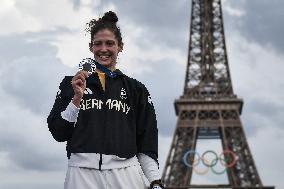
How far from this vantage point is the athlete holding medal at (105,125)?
410 centimetres

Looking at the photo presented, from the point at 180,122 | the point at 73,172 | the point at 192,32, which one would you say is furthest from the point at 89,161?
the point at 192,32

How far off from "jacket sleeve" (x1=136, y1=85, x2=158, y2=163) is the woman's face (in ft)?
1.07

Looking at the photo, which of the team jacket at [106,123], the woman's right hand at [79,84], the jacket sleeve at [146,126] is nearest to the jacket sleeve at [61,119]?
the team jacket at [106,123]

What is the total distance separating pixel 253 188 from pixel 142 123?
4826cm

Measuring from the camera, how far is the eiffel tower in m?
51.7

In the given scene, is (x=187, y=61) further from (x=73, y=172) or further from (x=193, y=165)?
(x=73, y=172)

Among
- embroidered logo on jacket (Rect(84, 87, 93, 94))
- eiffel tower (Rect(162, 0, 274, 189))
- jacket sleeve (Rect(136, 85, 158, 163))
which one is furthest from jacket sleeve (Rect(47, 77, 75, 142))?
eiffel tower (Rect(162, 0, 274, 189))

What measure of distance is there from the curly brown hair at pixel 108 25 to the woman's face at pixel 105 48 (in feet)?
0.12

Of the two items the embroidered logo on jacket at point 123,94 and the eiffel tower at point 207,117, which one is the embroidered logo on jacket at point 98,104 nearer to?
the embroidered logo on jacket at point 123,94

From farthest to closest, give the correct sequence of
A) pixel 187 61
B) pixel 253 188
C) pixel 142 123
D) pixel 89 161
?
pixel 187 61 < pixel 253 188 < pixel 142 123 < pixel 89 161

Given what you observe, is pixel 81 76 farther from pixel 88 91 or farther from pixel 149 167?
pixel 149 167

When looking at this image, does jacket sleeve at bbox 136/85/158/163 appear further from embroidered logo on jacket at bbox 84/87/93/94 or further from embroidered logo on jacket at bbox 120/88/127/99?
embroidered logo on jacket at bbox 84/87/93/94

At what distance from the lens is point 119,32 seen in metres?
4.51

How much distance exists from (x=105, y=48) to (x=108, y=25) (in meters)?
0.20
